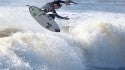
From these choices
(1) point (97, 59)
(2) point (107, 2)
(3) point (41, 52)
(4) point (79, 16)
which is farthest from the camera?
(2) point (107, 2)

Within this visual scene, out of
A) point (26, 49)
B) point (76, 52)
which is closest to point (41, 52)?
point (26, 49)

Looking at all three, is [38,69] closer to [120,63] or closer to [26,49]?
[26,49]

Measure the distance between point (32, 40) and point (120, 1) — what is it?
3582cm

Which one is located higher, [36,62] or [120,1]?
[36,62]

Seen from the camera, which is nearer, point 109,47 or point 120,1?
point 109,47

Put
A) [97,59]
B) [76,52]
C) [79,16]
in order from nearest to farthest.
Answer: [76,52], [97,59], [79,16]

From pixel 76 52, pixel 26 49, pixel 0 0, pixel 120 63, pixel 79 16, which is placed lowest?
pixel 0 0

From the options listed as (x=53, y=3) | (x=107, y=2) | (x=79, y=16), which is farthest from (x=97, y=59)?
(x=107, y=2)

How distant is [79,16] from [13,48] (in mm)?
19293

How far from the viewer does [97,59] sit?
844 inches

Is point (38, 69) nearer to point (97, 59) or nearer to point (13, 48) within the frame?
point (13, 48)

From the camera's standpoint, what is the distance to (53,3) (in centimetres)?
2038

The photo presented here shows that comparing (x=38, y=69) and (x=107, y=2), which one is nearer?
(x=38, y=69)

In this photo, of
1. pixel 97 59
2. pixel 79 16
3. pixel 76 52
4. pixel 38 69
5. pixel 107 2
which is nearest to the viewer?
pixel 38 69
